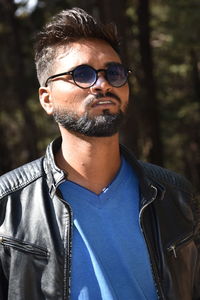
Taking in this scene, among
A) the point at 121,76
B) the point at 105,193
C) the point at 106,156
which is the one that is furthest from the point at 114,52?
the point at 105,193

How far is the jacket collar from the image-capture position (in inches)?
96.0

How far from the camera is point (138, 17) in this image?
47.9 ft

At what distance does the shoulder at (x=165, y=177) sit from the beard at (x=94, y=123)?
34 centimetres

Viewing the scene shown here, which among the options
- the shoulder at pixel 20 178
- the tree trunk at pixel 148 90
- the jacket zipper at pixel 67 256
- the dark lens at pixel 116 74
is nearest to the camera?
the jacket zipper at pixel 67 256

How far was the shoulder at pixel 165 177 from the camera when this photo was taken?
2664 mm

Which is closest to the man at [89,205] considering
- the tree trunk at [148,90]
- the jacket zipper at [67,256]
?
the jacket zipper at [67,256]

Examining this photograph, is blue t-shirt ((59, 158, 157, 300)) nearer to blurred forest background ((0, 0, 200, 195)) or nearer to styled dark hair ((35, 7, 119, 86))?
styled dark hair ((35, 7, 119, 86))

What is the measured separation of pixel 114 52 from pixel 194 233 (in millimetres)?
1051

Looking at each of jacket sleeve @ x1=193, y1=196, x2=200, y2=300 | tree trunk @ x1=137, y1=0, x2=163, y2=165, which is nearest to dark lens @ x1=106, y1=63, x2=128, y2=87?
jacket sleeve @ x1=193, y1=196, x2=200, y2=300

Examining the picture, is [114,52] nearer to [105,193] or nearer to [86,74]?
[86,74]

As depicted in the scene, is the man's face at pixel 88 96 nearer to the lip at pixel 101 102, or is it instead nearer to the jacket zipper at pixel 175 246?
the lip at pixel 101 102

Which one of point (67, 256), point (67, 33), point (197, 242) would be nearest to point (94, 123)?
point (67, 33)

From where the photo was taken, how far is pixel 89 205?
7.93 ft

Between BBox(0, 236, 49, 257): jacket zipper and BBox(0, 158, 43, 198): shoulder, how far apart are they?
0.74ft
